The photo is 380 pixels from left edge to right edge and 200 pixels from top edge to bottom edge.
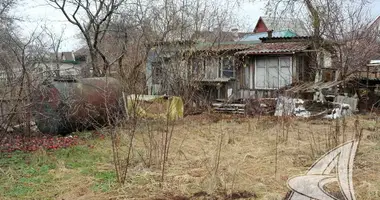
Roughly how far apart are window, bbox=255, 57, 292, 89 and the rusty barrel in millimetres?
8358

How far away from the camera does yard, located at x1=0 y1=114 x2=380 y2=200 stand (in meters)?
4.13

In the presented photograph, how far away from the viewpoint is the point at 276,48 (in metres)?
14.7

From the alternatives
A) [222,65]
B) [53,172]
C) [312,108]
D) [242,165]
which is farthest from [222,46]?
[53,172]

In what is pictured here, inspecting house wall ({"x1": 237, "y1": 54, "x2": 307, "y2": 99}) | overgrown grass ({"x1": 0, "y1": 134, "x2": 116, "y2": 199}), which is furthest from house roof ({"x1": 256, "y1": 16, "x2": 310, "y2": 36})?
overgrown grass ({"x1": 0, "y1": 134, "x2": 116, "y2": 199})

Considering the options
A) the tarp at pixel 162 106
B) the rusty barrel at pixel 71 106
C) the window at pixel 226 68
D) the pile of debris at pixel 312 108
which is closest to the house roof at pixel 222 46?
the window at pixel 226 68

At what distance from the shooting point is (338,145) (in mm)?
5777

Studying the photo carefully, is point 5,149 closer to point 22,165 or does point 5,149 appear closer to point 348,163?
point 22,165

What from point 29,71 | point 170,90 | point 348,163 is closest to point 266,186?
point 348,163

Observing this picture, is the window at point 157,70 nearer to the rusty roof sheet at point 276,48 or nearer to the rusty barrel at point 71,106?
the rusty roof sheet at point 276,48

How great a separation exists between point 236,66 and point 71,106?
951 centimetres

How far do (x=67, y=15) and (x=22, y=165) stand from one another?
422 inches

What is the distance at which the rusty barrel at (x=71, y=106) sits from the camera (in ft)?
24.5

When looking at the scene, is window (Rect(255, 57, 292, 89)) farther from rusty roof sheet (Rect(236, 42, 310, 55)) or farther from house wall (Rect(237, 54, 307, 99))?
rusty roof sheet (Rect(236, 42, 310, 55))

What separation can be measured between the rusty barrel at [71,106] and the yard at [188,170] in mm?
652
